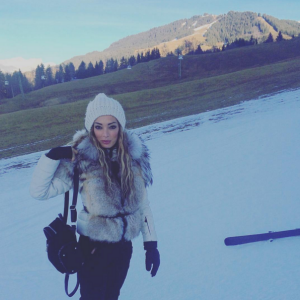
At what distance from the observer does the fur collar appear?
1.96 metres

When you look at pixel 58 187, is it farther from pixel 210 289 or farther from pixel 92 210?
pixel 210 289

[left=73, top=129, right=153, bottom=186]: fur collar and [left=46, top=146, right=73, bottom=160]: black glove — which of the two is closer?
[left=46, top=146, right=73, bottom=160]: black glove

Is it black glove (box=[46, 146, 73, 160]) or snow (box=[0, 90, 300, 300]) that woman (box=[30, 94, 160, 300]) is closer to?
black glove (box=[46, 146, 73, 160])

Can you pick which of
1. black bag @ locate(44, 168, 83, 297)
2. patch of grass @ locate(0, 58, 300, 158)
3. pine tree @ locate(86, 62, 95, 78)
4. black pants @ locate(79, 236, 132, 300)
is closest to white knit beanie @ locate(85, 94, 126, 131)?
black bag @ locate(44, 168, 83, 297)

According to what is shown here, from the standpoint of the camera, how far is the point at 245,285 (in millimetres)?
2828

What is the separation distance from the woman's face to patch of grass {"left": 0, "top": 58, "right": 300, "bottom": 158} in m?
10.3

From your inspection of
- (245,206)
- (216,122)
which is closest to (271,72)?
(216,122)

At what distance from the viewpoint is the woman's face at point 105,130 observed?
6.66ft

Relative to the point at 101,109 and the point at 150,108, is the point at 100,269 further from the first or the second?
the point at 150,108

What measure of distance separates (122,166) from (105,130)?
0.98 ft

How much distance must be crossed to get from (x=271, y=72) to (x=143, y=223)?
99.7 ft

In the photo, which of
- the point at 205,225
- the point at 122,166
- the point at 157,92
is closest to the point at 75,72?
the point at 157,92

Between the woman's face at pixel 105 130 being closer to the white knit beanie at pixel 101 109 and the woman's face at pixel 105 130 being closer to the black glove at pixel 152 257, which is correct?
the white knit beanie at pixel 101 109

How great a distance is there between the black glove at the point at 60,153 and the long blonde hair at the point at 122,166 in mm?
197
